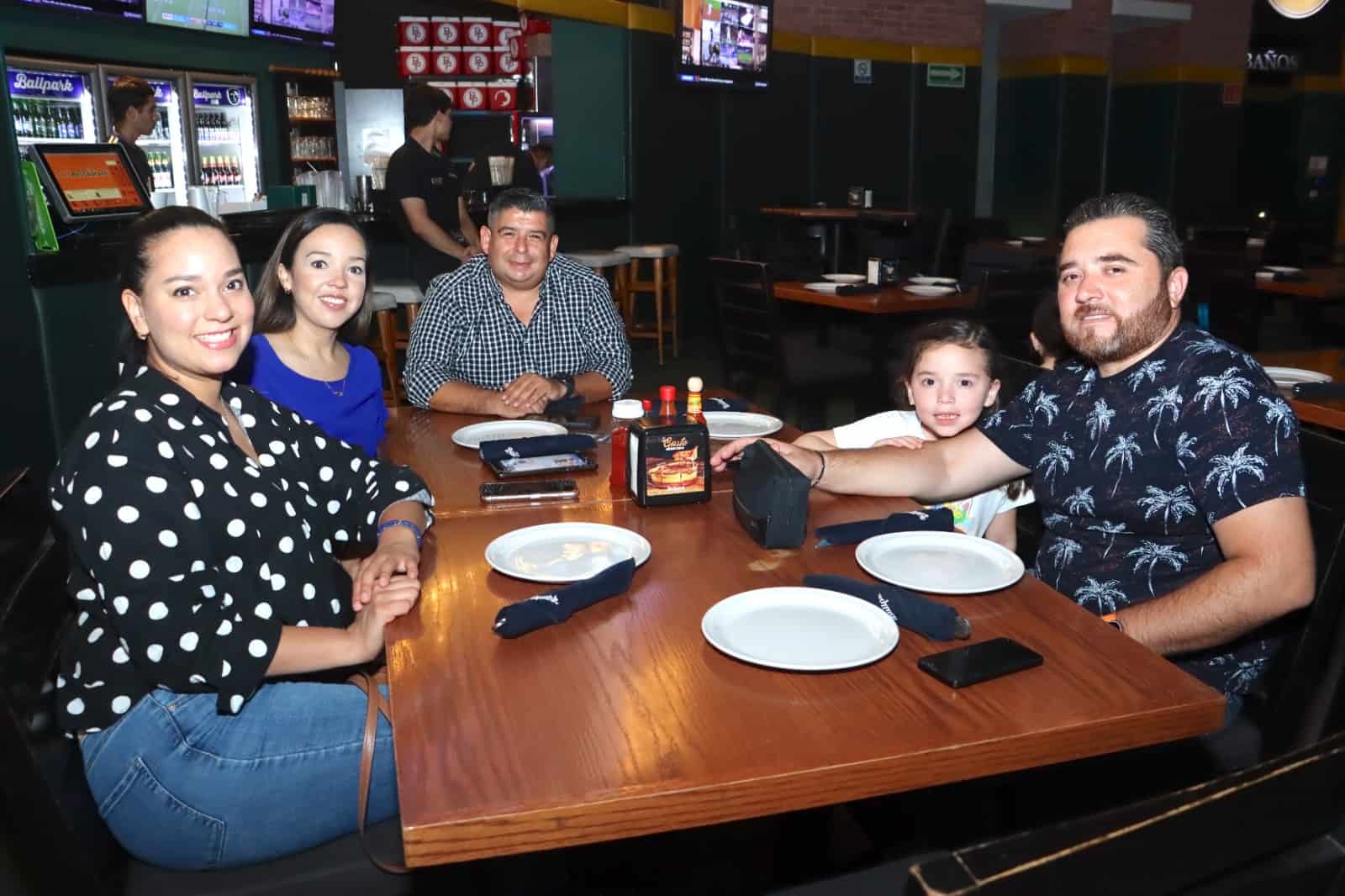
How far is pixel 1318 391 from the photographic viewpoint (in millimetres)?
2918

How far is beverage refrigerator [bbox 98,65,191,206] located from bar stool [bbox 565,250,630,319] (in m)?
3.20

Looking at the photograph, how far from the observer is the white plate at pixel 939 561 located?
165 cm

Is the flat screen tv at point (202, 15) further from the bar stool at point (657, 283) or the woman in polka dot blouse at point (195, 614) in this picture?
the woman in polka dot blouse at point (195, 614)

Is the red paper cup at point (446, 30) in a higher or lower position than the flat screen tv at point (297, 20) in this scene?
higher

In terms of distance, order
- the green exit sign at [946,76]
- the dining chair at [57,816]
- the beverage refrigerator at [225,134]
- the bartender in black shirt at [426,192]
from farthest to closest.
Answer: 1. the green exit sign at [946,76]
2. the beverage refrigerator at [225,134]
3. the bartender in black shirt at [426,192]
4. the dining chair at [57,816]

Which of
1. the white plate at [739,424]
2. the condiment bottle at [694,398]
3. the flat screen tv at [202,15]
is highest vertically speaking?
the flat screen tv at [202,15]

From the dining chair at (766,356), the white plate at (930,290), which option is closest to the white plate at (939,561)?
the dining chair at (766,356)

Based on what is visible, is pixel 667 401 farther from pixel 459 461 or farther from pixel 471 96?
pixel 471 96

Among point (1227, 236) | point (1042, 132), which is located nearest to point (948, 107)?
point (1042, 132)

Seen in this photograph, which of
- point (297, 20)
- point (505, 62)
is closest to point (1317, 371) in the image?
point (297, 20)

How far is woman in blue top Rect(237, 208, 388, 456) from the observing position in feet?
8.39

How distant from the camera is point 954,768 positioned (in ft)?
3.98

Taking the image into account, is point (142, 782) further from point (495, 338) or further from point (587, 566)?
point (495, 338)

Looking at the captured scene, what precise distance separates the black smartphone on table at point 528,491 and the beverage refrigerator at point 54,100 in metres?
5.81
